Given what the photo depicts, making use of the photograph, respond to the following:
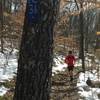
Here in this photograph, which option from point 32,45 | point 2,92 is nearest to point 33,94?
point 32,45

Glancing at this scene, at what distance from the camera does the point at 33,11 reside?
14.7ft

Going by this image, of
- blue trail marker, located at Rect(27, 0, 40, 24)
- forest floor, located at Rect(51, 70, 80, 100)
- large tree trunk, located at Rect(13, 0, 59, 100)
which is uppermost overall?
blue trail marker, located at Rect(27, 0, 40, 24)

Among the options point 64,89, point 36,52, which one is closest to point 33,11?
point 36,52

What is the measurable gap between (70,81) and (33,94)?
1157cm

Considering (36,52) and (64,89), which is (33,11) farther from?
(64,89)

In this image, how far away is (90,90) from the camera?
14.4m

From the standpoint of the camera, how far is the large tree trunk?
14.8ft

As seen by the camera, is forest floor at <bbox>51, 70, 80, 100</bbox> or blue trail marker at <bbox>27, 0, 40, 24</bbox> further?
forest floor at <bbox>51, 70, 80, 100</bbox>

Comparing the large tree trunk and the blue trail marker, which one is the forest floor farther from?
the blue trail marker

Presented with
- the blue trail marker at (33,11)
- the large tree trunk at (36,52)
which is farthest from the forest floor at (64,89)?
the blue trail marker at (33,11)

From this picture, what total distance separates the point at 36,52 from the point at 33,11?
58cm

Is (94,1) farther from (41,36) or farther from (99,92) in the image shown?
(41,36)

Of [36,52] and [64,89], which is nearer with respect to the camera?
[36,52]

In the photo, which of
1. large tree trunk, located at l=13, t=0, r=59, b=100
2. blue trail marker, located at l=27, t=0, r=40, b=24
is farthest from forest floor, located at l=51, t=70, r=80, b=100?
blue trail marker, located at l=27, t=0, r=40, b=24
